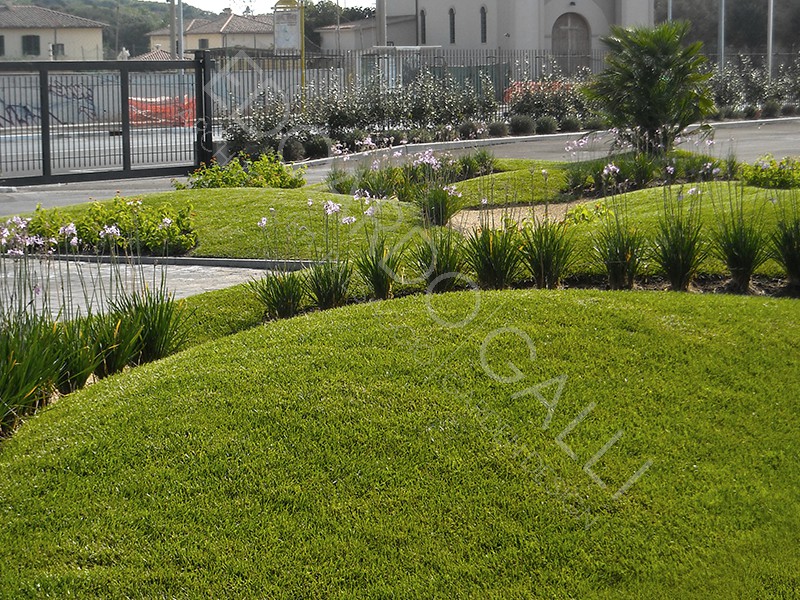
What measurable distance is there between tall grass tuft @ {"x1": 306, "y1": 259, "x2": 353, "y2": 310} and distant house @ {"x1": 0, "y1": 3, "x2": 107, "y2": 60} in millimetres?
85117

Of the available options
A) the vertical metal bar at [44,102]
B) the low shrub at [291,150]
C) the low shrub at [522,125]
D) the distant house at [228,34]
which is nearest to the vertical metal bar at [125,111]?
the vertical metal bar at [44,102]

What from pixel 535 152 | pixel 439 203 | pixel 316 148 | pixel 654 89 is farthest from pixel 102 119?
pixel 439 203

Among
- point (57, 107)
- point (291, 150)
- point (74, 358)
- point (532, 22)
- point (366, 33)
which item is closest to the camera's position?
point (74, 358)

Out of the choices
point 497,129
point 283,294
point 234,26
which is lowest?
point 283,294

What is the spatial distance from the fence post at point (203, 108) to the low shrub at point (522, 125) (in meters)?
12.9

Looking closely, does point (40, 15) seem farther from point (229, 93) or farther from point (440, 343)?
point (440, 343)

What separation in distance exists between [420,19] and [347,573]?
59408 mm

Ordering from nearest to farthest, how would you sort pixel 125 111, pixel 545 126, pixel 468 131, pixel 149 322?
pixel 149 322 < pixel 125 111 < pixel 468 131 < pixel 545 126

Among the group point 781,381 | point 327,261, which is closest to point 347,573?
point 781,381

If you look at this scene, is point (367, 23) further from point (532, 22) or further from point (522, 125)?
point (522, 125)

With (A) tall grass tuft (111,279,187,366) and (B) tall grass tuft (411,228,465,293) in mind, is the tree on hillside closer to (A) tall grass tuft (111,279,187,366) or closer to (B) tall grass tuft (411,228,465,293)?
(B) tall grass tuft (411,228,465,293)

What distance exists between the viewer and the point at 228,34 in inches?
3386

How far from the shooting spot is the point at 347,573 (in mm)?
5031

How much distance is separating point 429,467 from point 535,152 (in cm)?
2305
